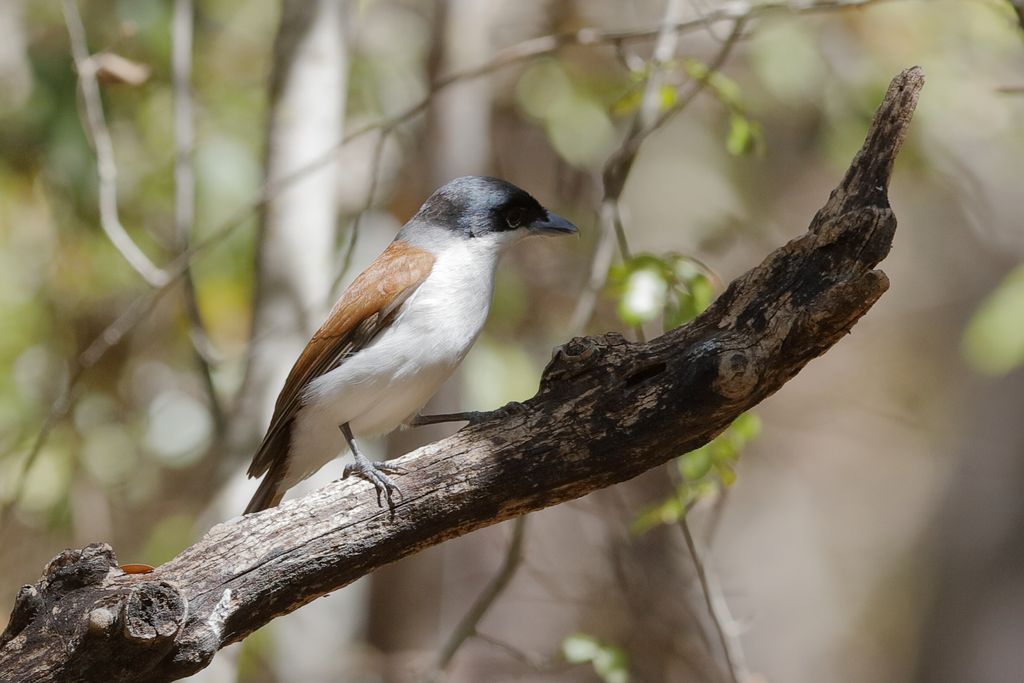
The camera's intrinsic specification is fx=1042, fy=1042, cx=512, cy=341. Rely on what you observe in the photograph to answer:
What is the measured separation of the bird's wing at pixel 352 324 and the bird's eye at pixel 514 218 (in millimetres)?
374

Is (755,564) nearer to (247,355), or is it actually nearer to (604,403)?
(247,355)

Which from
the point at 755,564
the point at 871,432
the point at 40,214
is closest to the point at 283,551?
the point at 40,214

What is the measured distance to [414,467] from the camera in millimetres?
2908

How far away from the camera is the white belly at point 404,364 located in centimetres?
350

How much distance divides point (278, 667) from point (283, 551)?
9.07ft

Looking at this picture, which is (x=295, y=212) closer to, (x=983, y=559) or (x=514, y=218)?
(x=514, y=218)

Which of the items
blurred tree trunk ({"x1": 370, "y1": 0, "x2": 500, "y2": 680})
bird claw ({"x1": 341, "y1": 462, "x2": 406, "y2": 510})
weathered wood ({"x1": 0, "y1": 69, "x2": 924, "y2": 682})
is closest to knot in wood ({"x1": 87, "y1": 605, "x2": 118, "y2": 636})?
weathered wood ({"x1": 0, "y1": 69, "x2": 924, "y2": 682})

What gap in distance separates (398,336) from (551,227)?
80cm

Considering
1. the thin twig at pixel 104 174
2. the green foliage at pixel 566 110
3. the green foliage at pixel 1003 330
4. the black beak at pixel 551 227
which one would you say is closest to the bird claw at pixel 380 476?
the black beak at pixel 551 227

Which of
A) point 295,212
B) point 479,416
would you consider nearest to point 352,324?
point 479,416

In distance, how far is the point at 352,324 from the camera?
3627 mm

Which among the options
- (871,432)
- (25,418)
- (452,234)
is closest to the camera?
(452,234)

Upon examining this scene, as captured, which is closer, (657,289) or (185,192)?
(657,289)

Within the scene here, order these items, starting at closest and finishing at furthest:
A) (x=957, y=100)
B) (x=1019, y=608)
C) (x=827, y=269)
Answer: (x=827, y=269)
(x=957, y=100)
(x=1019, y=608)
